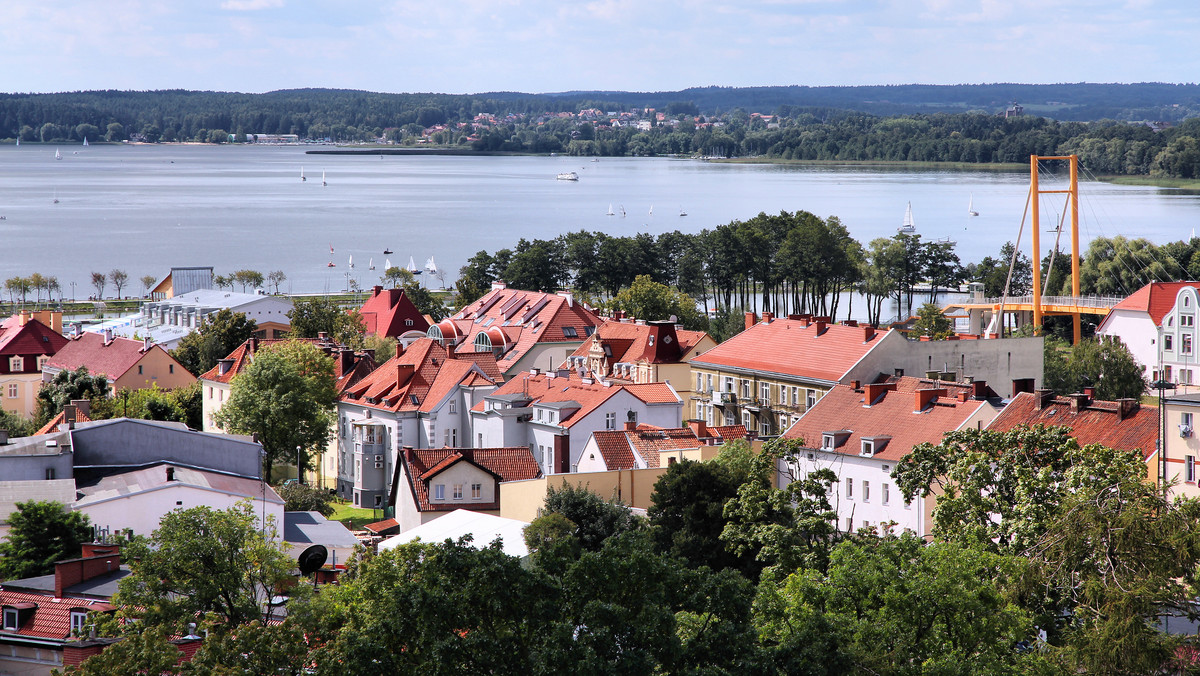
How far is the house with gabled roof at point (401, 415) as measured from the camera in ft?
161

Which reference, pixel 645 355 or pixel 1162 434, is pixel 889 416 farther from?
pixel 645 355

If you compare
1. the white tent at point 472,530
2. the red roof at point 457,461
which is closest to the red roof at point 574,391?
the red roof at point 457,461

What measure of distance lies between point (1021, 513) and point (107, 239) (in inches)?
6283

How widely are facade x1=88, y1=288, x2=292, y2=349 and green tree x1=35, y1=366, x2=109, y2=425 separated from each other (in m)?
14.1

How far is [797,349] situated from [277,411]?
1779cm

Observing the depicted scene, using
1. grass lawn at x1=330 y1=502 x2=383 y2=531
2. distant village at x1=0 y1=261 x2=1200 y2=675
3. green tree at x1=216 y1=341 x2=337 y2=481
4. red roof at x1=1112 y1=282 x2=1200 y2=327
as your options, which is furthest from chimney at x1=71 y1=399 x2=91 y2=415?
red roof at x1=1112 y1=282 x2=1200 y2=327

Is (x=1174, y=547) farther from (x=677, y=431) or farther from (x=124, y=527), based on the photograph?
(x=677, y=431)

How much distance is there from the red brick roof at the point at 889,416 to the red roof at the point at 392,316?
1476 inches

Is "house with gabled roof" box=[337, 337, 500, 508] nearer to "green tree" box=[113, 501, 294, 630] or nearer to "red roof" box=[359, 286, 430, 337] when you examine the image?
"red roof" box=[359, 286, 430, 337]

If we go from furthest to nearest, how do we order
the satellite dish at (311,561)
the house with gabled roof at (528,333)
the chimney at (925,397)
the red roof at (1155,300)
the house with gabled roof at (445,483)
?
1. the red roof at (1155,300)
2. the house with gabled roof at (528,333)
3. the house with gabled roof at (445,483)
4. the chimney at (925,397)
5. the satellite dish at (311,561)

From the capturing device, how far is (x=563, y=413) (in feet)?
149

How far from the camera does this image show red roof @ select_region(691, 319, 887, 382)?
159 feet

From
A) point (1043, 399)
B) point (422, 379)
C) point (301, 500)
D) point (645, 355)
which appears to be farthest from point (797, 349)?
point (301, 500)

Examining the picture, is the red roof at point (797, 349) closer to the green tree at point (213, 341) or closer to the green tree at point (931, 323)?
the green tree at point (931, 323)
